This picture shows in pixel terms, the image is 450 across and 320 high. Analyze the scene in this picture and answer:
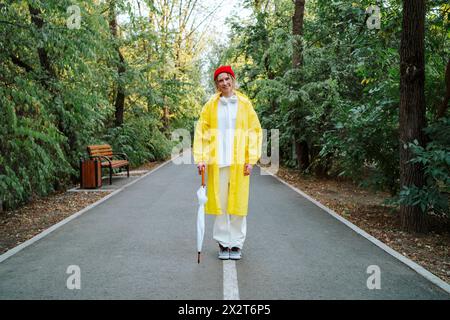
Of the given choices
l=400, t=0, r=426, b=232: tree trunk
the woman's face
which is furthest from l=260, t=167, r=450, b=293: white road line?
the woman's face

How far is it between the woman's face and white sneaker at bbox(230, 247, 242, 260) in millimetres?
1911

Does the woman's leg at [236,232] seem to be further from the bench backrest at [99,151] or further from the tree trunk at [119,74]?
the tree trunk at [119,74]

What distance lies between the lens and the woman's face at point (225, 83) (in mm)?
5055

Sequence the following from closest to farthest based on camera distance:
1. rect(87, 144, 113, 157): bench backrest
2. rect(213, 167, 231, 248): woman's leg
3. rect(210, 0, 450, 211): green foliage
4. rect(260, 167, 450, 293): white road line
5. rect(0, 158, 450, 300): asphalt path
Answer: rect(0, 158, 450, 300): asphalt path < rect(260, 167, 450, 293): white road line < rect(213, 167, 231, 248): woman's leg < rect(210, 0, 450, 211): green foliage < rect(87, 144, 113, 157): bench backrest

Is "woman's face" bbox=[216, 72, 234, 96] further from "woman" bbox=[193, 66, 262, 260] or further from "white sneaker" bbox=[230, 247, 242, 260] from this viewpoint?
"white sneaker" bbox=[230, 247, 242, 260]

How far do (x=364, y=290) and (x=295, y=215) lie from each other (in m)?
3.95

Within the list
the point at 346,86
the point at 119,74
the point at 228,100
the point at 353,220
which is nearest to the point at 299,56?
the point at 346,86

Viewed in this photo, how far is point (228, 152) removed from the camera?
5.14 metres

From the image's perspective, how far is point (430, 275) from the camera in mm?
4660

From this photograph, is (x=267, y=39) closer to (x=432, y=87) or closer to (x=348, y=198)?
(x=348, y=198)

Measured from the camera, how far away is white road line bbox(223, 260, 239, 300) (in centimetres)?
406

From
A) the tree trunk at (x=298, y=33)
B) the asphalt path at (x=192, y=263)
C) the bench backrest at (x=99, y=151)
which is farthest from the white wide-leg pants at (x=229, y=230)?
the tree trunk at (x=298, y=33)

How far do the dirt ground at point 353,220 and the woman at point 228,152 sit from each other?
2399 mm
